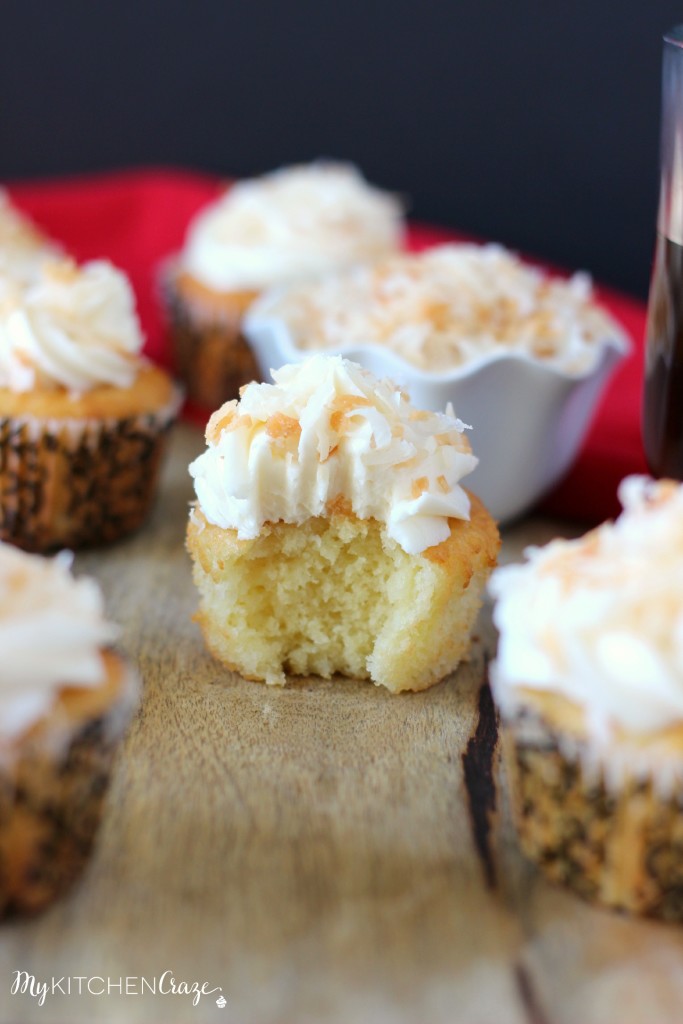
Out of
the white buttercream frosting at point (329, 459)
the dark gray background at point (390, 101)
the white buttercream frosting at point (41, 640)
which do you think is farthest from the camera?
the dark gray background at point (390, 101)

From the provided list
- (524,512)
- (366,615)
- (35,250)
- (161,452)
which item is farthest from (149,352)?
(366,615)

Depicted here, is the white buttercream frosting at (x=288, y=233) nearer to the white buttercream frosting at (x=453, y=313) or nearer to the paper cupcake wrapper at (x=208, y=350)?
the paper cupcake wrapper at (x=208, y=350)

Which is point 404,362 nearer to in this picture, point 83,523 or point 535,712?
point 83,523

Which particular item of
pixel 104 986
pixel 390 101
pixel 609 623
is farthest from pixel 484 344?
pixel 390 101

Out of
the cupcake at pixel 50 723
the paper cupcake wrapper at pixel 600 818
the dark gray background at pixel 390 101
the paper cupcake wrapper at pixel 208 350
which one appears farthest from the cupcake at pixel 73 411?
the dark gray background at pixel 390 101

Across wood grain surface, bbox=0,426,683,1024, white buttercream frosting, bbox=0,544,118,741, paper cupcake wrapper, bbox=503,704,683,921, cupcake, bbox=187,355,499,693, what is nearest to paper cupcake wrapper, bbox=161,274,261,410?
cupcake, bbox=187,355,499,693

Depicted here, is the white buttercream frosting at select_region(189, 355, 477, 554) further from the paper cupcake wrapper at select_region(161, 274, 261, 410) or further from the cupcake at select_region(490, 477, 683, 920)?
the paper cupcake wrapper at select_region(161, 274, 261, 410)

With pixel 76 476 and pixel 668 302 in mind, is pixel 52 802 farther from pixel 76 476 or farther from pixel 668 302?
pixel 668 302
